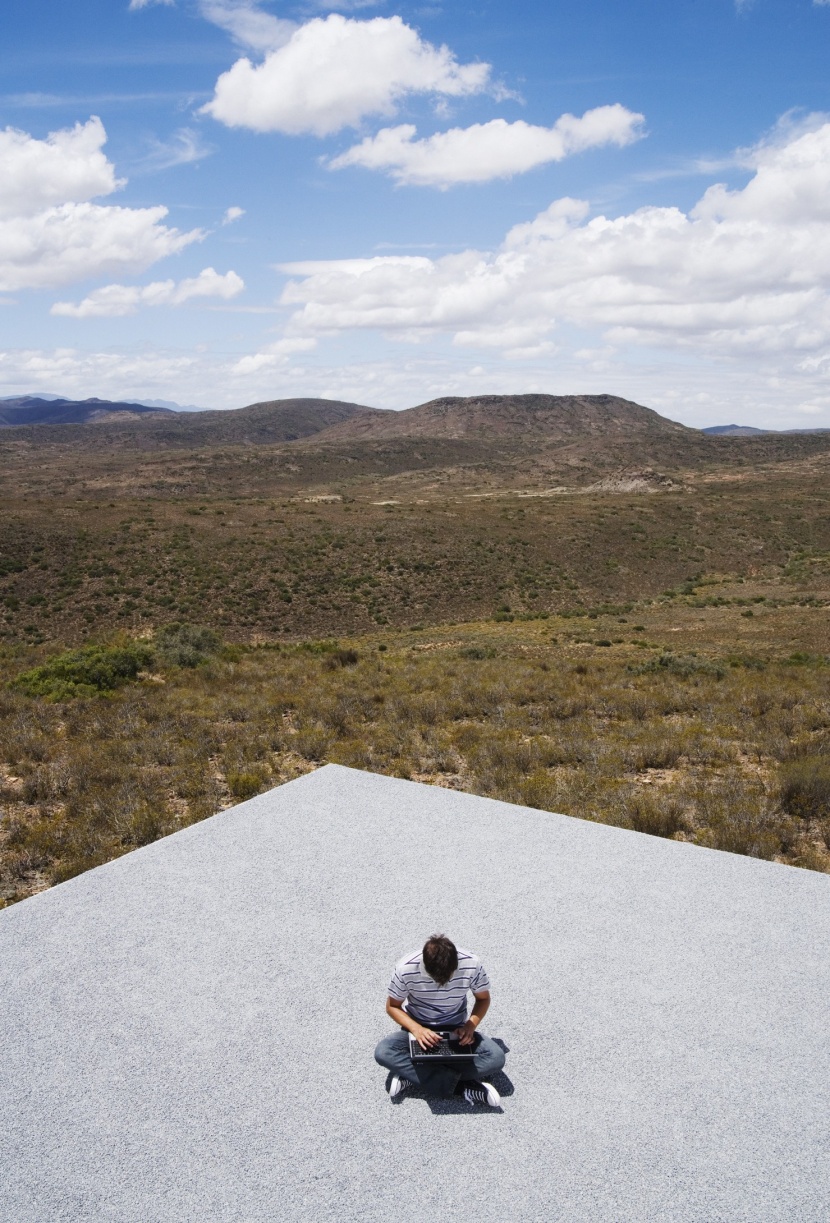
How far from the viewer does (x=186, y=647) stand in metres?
20.9

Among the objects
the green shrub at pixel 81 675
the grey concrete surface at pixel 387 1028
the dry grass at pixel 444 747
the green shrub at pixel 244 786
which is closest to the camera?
the grey concrete surface at pixel 387 1028

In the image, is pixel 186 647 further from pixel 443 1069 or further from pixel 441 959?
pixel 441 959

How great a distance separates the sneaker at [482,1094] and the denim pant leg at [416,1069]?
0.31ft

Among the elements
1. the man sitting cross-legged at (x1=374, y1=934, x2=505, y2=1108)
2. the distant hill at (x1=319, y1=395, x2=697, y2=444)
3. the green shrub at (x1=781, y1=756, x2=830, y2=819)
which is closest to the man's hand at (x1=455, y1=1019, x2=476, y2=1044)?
the man sitting cross-legged at (x1=374, y1=934, x2=505, y2=1108)

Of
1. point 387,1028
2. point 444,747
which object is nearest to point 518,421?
point 444,747

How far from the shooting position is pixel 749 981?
5762 mm

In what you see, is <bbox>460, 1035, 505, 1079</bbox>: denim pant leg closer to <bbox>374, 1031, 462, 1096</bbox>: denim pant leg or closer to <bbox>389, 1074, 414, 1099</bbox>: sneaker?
<bbox>374, 1031, 462, 1096</bbox>: denim pant leg

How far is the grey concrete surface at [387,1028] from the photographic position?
13.1 ft

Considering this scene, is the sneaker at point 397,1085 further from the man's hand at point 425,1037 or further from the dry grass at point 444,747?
the dry grass at point 444,747

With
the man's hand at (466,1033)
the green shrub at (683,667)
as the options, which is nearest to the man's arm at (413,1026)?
the man's hand at (466,1033)

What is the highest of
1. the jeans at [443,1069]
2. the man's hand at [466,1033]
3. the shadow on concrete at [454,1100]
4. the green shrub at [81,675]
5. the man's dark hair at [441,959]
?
the man's dark hair at [441,959]

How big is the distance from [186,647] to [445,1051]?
17.5 metres

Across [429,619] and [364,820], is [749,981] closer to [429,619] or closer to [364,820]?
[364,820]

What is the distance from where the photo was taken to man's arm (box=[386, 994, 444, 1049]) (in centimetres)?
455
